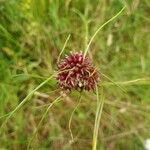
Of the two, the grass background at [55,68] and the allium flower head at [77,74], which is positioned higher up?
the allium flower head at [77,74]

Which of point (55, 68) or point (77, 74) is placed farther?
point (55, 68)

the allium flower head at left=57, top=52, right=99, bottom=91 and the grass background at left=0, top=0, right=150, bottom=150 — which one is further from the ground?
the allium flower head at left=57, top=52, right=99, bottom=91

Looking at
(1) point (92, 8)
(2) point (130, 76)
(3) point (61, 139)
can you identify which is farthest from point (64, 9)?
(3) point (61, 139)

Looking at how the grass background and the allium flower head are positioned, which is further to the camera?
the grass background

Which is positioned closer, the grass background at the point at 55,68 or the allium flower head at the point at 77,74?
the allium flower head at the point at 77,74

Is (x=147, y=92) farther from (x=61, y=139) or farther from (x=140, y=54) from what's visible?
(x=61, y=139)
